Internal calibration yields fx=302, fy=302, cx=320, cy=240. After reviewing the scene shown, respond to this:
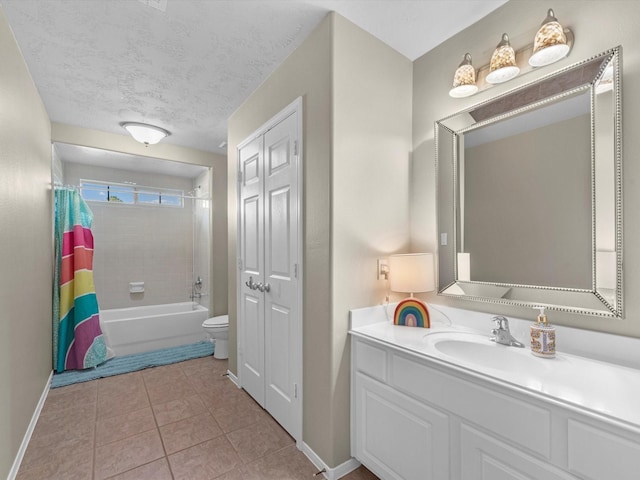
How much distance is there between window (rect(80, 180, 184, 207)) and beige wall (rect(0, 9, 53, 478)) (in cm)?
152

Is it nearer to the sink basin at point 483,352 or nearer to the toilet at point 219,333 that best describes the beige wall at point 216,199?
the toilet at point 219,333

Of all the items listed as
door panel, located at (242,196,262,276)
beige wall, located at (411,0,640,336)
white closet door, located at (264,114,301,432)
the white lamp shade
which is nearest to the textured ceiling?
beige wall, located at (411,0,640,336)

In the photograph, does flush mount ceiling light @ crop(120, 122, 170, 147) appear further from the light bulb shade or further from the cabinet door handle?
the cabinet door handle

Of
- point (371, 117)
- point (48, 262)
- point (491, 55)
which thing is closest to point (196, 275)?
point (48, 262)

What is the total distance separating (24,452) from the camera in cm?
184

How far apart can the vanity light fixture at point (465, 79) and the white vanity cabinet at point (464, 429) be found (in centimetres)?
145

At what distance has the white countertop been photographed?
90 centimetres

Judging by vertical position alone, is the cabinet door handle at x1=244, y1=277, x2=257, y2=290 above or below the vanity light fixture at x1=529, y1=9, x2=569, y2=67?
below

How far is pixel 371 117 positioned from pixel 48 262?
3125mm

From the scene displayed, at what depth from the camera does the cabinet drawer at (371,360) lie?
1.50m

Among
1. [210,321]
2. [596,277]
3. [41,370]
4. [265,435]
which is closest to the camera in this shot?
[596,277]

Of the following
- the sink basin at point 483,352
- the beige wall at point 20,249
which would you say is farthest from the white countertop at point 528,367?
the beige wall at point 20,249

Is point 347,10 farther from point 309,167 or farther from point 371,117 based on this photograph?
point 309,167

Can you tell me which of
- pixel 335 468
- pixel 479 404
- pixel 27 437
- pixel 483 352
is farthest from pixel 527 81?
pixel 27 437
